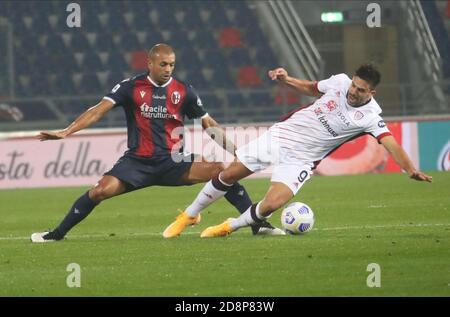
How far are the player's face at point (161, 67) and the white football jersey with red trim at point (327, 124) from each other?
48.4 inches

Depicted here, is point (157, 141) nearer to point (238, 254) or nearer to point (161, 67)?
point (161, 67)

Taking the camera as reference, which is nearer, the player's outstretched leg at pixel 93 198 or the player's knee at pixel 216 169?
the player's outstretched leg at pixel 93 198

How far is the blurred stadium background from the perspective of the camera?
24656 millimetres

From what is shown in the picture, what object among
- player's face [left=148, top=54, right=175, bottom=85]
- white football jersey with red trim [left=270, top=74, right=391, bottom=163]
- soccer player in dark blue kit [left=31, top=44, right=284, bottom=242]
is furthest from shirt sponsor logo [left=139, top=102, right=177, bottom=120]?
white football jersey with red trim [left=270, top=74, right=391, bottom=163]

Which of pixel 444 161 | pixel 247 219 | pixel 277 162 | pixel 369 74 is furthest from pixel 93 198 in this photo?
pixel 444 161

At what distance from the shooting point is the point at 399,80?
25734mm

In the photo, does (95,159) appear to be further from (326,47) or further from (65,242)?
(65,242)

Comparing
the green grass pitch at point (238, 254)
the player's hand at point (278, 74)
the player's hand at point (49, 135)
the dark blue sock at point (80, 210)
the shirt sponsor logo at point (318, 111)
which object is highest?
the player's hand at point (278, 74)

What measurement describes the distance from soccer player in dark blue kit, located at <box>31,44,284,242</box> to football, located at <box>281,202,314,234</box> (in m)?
0.19

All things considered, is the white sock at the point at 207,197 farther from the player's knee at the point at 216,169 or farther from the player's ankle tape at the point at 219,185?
the player's knee at the point at 216,169

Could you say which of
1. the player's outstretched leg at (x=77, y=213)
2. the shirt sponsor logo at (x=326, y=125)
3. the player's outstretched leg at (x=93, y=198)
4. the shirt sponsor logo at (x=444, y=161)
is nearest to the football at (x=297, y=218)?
the shirt sponsor logo at (x=326, y=125)

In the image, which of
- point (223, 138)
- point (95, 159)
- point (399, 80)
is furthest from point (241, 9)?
point (223, 138)

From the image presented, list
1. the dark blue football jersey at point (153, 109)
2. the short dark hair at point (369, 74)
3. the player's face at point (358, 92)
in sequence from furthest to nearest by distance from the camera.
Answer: the dark blue football jersey at point (153, 109) → the player's face at point (358, 92) → the short dark hair at point (369, 74)

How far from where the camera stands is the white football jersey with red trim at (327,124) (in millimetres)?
11000
